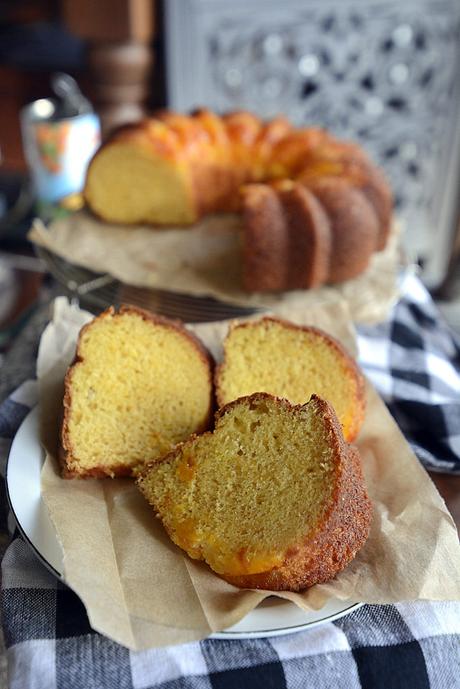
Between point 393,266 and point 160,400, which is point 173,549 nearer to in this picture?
point 160,400

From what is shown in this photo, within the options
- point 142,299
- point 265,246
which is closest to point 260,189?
point 265,246

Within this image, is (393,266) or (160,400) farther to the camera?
(393,266)

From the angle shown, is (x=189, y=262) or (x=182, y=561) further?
(x=189, y=262)

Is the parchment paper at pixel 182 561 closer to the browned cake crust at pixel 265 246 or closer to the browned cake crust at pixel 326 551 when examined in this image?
the browned cake crust at pixel 326 551

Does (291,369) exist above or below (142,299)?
above

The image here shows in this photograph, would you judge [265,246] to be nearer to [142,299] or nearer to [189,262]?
[189,262]

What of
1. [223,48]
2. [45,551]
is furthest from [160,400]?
[223,48]
